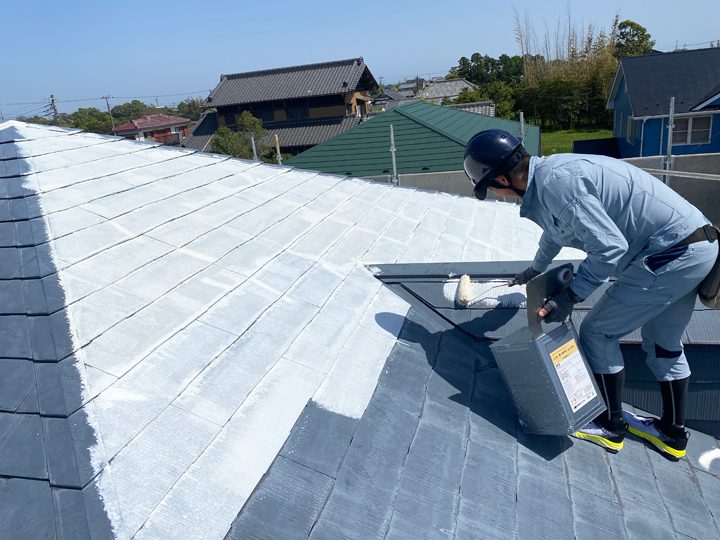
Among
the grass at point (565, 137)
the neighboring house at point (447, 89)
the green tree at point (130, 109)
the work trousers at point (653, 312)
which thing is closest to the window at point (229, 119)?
the grass at point (565, 137)

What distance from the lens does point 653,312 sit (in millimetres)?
2635

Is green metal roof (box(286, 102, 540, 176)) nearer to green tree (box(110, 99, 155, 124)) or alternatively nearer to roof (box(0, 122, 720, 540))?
roof (box(0, 122, 720, 540))

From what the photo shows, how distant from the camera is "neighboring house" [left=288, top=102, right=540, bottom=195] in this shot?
13617 millimetres

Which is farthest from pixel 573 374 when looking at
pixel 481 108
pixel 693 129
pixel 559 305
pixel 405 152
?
pixel 481 108

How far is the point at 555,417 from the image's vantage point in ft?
8.17

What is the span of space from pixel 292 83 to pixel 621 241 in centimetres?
3230

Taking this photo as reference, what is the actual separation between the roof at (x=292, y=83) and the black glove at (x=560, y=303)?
30.0 metres

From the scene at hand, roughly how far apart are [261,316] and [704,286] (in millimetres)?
2235

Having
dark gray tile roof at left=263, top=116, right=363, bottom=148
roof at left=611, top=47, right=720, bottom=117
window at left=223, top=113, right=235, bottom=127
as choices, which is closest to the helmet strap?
roof at left=611, top=47, right=720, bottom=117

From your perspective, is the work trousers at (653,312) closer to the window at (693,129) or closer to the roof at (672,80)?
the roof at (672,80)

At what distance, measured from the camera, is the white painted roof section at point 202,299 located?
1.89 m

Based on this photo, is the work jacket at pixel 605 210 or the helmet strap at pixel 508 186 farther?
the helmet strap at pixel 508 186

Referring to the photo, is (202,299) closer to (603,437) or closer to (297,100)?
(603,437)

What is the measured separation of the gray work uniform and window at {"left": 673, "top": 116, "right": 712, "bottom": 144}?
2164cm
